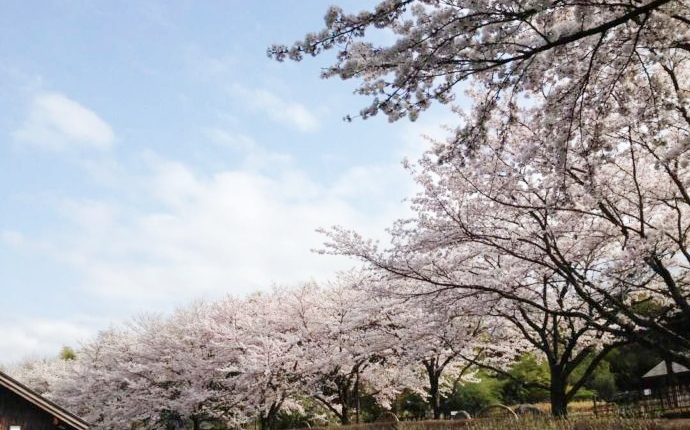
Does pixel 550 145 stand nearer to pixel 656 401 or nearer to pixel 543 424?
pixel 543 424

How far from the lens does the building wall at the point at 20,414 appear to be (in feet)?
46.0

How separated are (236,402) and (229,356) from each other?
192 centimetres

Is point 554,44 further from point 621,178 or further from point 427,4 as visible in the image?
point 621,178

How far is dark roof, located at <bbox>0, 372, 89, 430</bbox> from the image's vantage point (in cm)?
1360

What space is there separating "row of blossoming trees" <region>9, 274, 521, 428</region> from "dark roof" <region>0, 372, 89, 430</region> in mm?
6570

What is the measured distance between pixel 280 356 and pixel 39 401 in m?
8.13

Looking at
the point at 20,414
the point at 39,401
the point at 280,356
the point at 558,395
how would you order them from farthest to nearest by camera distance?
1. the point at 280,356
2. the point at 20,414
3. the point at 39,401
4. the point at 558,395

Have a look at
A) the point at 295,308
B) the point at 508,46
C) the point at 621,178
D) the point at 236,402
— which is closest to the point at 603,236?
the point at 621,178

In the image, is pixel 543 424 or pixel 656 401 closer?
pixel 543 424

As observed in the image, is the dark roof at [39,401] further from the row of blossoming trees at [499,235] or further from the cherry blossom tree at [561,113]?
the cherry blossom tree at [561,113]

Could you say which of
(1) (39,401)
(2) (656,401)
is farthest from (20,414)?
(2) (656,401)

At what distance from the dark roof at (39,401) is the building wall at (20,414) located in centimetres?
48

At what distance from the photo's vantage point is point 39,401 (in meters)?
13.9

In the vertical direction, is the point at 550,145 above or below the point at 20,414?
above
